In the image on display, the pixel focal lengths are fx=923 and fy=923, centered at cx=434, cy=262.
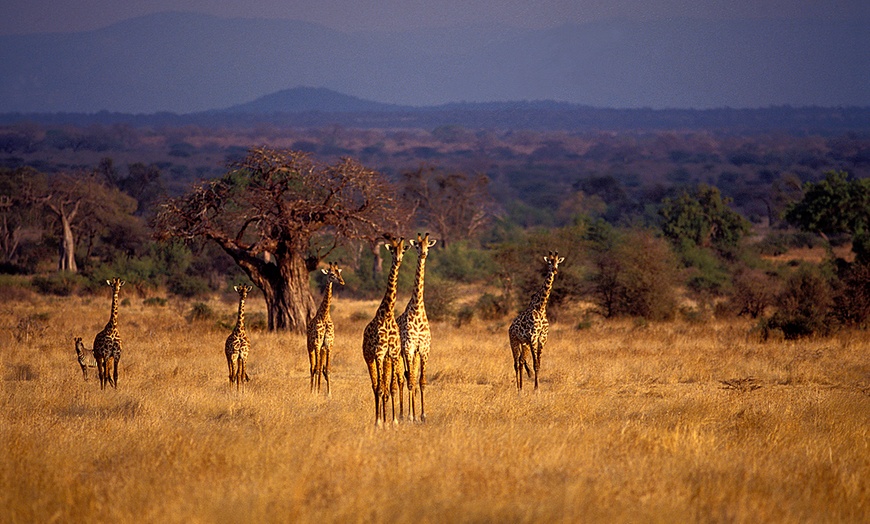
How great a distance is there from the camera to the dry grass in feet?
21.5

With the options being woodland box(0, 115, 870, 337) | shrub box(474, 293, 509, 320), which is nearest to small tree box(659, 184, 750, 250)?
woodland box(0, 115, 870, 337)

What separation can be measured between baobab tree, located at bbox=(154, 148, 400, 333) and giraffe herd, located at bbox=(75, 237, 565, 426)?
19.0ft

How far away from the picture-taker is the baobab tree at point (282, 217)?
62.6ft

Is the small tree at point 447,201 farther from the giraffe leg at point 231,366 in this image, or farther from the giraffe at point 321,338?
the giraffe leg at point 231,366

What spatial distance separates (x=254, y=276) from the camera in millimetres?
19859

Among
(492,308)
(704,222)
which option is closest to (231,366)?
(492,308)

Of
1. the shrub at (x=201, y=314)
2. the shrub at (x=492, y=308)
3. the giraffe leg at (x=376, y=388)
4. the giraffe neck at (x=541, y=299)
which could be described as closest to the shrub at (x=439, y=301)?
the shrub at (x=492, y=308)

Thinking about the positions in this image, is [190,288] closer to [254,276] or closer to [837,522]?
[254,276]

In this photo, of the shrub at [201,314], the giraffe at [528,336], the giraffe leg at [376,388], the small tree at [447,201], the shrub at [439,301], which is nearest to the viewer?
the giraffe leg at [376,388]

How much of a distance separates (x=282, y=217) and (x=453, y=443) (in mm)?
11656

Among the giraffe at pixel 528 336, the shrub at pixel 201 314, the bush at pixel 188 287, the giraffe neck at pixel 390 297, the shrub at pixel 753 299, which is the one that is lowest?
the bush at pixel 188 287

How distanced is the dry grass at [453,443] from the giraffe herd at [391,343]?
349 millimetres

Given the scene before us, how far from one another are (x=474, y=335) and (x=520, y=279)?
6.28 metres

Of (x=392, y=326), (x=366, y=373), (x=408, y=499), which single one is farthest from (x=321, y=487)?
(x=366, y=373)
